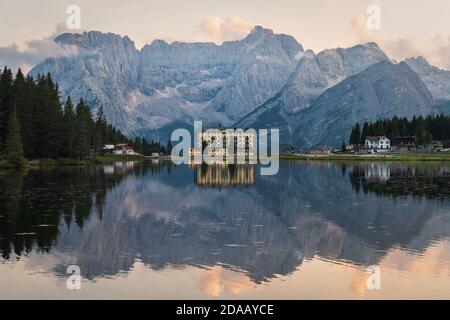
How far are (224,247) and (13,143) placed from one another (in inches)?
4527

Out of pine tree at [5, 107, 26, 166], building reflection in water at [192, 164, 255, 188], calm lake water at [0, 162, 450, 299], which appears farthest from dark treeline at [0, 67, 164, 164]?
calm lake water at [0, 162, 450, 299]

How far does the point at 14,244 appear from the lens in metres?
39.6

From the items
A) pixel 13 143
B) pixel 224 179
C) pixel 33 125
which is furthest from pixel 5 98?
pixel 224 179

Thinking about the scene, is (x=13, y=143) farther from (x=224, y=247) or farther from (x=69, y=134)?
(x=224, y=247)

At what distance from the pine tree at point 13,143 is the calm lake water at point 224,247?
71552 mm

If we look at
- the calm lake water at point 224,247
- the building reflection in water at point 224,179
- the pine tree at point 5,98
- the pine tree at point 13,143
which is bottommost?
the calm lake water at point 224,247

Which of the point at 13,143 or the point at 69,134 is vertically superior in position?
the point at 69,134

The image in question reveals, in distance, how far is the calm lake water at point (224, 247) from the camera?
1150 inches

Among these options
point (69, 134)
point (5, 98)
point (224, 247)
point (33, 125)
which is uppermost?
point (5, 98)

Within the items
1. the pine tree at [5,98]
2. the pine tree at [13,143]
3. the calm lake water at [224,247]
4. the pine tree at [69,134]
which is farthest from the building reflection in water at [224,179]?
the pine tree at [5,98]

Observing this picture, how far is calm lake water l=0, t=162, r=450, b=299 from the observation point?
95.8ft

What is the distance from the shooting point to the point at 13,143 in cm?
14025

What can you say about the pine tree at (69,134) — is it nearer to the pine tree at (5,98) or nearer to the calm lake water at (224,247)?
the pine tree at (5,98)
